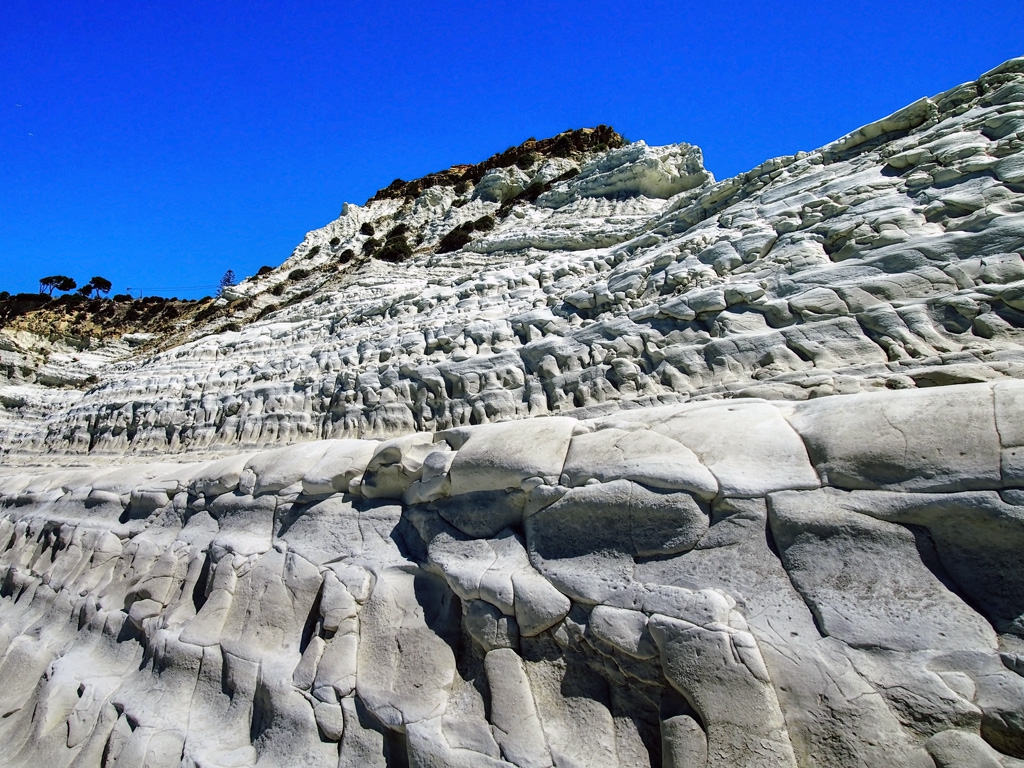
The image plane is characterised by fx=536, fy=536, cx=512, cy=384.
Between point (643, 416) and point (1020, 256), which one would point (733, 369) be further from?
point (1020, 256)

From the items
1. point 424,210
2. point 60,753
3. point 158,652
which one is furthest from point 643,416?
point 424,210

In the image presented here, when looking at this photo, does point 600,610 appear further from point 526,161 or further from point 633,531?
point 526,161

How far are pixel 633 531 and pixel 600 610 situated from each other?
0.48m

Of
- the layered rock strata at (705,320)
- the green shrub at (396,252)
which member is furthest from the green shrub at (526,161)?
the layered rock strata at (705,320)

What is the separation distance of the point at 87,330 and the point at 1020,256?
4173cm

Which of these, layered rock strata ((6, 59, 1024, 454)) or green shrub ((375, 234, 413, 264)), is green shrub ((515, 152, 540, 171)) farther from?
layered rock strata ((6, 59, 1024, 454))

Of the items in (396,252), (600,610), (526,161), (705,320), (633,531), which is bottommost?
(600,610)

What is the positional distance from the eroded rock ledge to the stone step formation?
0.05 ft

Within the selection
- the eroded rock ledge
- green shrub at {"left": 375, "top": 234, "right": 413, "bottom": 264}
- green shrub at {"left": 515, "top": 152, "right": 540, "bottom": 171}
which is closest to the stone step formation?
the eroded rock ledge

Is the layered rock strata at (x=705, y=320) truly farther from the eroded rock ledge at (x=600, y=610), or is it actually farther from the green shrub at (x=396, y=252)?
the green shrub at (x=396, y=252)

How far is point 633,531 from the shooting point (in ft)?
9.95

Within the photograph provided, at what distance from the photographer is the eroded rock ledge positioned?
2.21 meters

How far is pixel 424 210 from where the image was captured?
94.3 ft

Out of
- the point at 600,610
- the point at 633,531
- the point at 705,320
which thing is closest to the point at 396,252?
the point at 705,320
